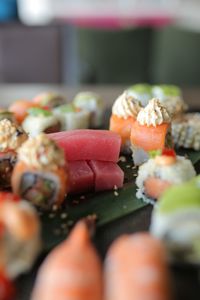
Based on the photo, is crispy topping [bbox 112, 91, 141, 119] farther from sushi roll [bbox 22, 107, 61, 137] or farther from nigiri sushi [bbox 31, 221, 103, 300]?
nigiri sushi [bbox 31, 221, 103, 300]

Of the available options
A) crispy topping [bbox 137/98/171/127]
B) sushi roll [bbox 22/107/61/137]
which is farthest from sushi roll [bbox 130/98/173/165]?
sushi roll [bbox 22/107/61/137]

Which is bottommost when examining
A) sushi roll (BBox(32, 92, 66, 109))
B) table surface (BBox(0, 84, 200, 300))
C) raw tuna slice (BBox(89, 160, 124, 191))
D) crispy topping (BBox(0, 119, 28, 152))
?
table surface (BBox(0, 84, 200, 300))

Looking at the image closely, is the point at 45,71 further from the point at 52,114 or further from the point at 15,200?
the point at 15,200

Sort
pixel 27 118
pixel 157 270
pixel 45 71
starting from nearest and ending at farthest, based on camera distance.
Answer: pixel 157 270
pixel 27 118
pixel 45 71

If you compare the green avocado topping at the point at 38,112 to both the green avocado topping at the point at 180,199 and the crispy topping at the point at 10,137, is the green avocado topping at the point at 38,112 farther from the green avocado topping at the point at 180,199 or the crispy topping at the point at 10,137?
the green avocado topping at the point at 180,199

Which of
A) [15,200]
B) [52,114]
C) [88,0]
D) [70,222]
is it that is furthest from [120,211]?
[88,0]

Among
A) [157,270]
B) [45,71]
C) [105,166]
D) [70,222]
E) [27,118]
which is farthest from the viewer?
[45,71]
